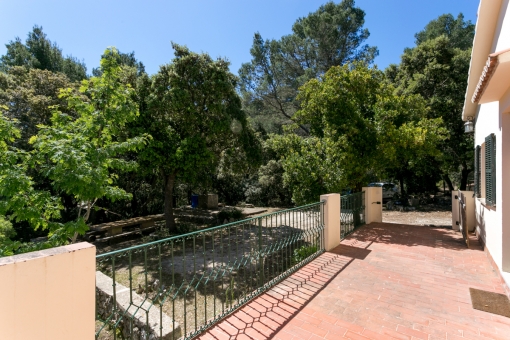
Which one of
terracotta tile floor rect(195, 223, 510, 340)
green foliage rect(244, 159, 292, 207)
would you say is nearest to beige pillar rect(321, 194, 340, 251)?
terracotta tile floor rect(195, 223, 510, 340)

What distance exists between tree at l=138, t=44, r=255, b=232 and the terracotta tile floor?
6873mm

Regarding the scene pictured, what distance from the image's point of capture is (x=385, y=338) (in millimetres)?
2979

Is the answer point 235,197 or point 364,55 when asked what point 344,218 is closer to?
point 235,197

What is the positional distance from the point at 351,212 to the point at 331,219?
2007 mm

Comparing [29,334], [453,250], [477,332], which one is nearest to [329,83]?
[453,250]

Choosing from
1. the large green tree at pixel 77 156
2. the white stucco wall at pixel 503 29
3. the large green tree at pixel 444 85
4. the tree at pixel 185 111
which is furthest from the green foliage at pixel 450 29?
the large green tree at pixel 77 156

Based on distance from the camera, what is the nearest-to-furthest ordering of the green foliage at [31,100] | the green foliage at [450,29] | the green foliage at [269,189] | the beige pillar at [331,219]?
1. the beige pillar at [331,219]
2. the green foliage at [31,100]
3. the green foliage at [269,189]
4. the green foliage at [450,29]

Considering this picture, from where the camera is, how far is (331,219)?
609 centimetres

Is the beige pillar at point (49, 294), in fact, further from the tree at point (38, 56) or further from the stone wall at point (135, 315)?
the tree at point (38, 56)

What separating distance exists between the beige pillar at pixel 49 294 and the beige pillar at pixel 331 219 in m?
4.80

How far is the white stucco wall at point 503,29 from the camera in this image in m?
3.92

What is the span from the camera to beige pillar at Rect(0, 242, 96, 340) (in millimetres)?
1729

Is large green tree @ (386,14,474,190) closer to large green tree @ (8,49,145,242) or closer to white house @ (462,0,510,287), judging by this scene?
white house @ (462,0,510,287)

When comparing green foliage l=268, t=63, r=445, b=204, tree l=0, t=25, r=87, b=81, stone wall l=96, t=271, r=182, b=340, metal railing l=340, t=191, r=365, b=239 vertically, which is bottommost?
stone wall l=96, t=271, r=182, b=340
